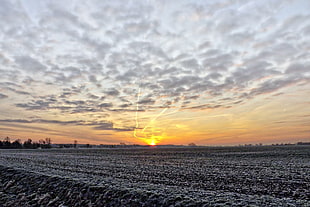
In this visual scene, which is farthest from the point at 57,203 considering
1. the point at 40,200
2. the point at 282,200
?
the point at 282,200

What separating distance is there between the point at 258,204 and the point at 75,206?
35.3ft

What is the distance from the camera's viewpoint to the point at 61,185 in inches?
755

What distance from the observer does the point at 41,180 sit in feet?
70.8

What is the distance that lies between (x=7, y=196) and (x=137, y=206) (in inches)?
471

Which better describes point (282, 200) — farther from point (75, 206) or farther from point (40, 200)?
point (40, 200)

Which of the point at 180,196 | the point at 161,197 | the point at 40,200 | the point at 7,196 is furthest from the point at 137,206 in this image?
the point at 7,196

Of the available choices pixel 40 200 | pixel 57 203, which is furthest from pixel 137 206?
pixel 40 200

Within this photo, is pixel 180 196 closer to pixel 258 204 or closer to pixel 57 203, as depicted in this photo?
pixel 258 204

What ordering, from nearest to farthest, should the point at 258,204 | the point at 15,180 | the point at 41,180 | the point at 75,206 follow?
the point at 258,204 < the point at 75,206 < the point at 41,180 < the point at 15,180

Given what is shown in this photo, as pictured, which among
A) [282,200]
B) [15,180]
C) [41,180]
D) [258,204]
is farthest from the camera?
[15,180]

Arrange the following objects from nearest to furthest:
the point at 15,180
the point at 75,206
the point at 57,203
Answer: the point at 75,206, the point at 57,203, the point at 15,180

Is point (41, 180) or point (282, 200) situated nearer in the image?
point (282, 200)

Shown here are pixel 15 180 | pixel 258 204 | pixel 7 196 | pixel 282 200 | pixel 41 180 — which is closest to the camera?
pixel 258 204

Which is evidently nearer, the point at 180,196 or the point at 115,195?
the point at 180,196
